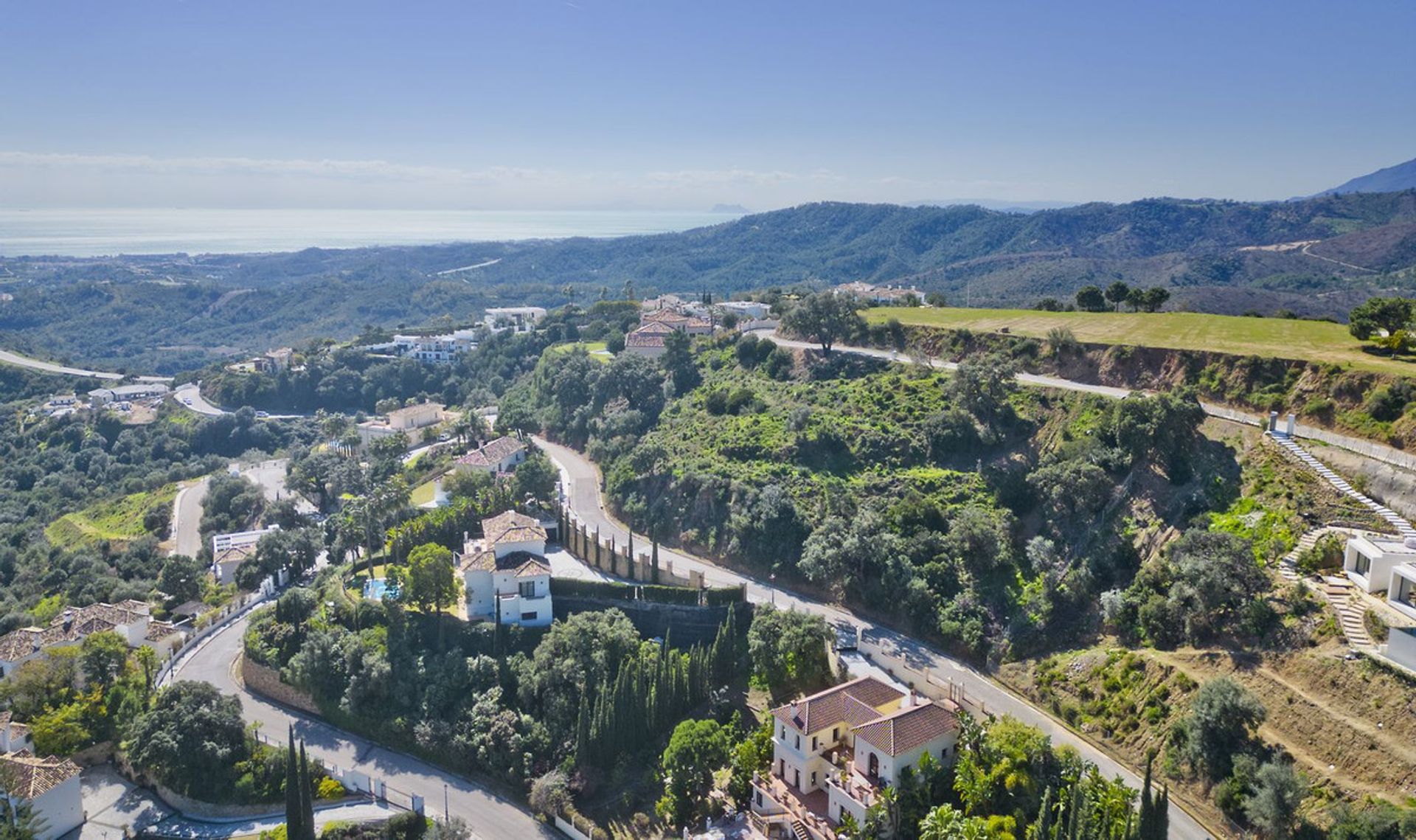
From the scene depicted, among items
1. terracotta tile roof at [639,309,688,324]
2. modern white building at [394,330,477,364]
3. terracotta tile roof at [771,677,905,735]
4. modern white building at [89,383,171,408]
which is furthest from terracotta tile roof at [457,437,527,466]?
modern white building at [89,383,171,408]

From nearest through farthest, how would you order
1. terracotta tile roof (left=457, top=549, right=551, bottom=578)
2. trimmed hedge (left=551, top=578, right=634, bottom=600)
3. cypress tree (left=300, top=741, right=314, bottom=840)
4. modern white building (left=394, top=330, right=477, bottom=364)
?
cypress tree (left=300, top=741, right=314, bottom=840) < terracotta tile roof (left=457, top=549, right=551, bottom=578) < trimmed hedge (left=551, top=578, right=634, bottom=600) < modern white building (left=394, top=330, right=477, bottom=364)

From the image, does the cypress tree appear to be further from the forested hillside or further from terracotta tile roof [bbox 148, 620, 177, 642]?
the forested hillside

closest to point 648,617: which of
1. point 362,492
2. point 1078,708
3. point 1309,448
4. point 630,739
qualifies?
point 630,739

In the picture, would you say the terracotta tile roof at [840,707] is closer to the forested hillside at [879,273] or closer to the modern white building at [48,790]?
the modern white building at [48,790]

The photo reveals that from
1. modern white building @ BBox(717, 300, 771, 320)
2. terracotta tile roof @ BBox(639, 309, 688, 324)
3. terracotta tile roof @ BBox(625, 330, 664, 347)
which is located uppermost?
modern white building @ BBox(717, 300, 771, 320)

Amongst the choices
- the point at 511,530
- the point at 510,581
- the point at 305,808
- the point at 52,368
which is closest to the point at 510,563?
the point at 510,581

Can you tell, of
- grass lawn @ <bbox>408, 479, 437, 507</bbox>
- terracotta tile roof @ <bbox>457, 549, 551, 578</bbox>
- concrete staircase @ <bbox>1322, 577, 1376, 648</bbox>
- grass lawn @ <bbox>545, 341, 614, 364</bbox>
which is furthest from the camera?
grass lawn @ <bbox>545, 341, 614, 364</bbox>

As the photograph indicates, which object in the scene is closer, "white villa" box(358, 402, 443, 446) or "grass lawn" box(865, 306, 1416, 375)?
"grass lawn" box(865, 306, 1416, 375)

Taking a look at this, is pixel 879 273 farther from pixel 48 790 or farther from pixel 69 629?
pixel 48 790

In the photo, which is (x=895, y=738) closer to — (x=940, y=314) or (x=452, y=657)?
(x=452, y=657)
